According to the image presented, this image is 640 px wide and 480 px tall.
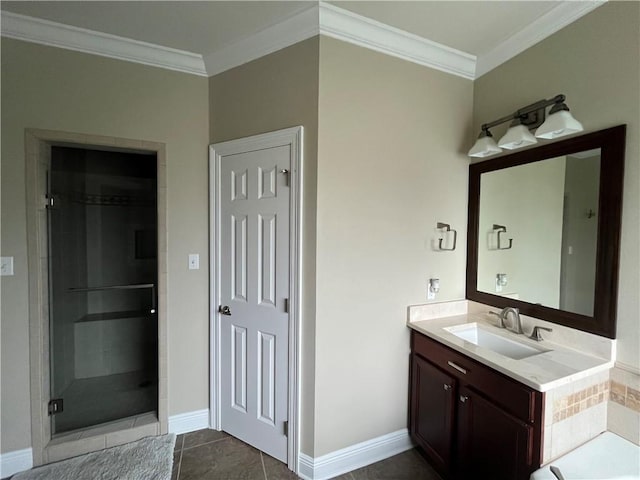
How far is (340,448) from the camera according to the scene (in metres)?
1.86

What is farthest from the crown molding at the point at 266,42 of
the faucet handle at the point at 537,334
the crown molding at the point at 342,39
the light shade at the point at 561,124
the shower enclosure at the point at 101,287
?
the faucet handle at the point at 537,334

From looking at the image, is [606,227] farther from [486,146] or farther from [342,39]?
[342,39]

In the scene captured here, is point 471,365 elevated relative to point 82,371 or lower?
elevated

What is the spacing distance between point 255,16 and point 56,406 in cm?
286

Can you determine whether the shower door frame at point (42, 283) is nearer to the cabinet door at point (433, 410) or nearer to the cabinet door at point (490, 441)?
the cabinet door at point (433, 410)

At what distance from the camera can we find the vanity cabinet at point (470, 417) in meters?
1.28

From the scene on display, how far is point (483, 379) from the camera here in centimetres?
149

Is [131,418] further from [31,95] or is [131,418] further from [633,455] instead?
[633,455]

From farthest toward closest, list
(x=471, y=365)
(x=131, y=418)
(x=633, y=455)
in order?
(x=131, y=418), (x=471, y=365), (x=633, y=455)

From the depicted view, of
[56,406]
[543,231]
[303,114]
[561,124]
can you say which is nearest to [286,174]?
[303,114]

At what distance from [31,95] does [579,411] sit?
11.3ft

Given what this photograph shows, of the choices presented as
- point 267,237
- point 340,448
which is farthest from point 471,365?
point 267,237

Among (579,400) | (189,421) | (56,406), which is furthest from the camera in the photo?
(189,421)

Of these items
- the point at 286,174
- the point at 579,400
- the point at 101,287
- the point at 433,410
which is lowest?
the point at 433,410
